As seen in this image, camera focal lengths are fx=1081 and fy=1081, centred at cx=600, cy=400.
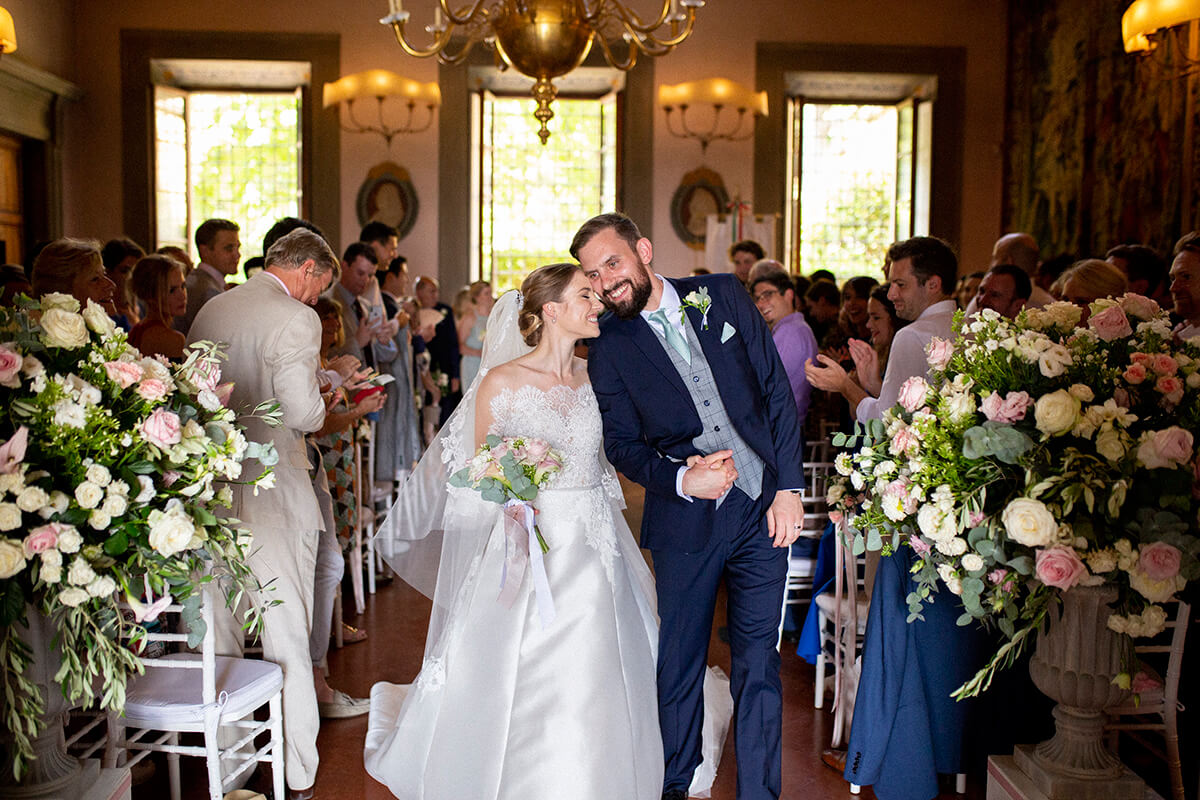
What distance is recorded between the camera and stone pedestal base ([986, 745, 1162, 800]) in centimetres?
247

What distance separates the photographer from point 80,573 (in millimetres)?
2250

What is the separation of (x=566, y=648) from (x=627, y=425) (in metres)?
0.72

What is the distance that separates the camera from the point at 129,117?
34.1 ft

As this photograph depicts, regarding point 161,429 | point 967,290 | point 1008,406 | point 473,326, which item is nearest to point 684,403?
point 1008,406

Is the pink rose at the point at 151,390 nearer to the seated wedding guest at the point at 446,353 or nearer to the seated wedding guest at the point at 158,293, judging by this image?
the seated wedding guest at the point at 158,293

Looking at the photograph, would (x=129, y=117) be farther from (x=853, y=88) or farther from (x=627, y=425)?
(x=627, y=425)

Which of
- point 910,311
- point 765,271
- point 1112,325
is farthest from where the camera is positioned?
point 765,271

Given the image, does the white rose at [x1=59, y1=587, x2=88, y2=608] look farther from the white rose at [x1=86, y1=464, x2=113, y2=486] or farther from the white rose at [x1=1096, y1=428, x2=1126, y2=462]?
the white rose at [x1=1096, y1=428, x2=1126, y2=462]

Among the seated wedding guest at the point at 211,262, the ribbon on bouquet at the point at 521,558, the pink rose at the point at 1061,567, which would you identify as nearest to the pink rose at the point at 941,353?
the pink rose at the point at 1061,567

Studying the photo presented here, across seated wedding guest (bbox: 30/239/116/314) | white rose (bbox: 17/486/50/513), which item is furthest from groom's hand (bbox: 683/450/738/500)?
seated wedding guest (bbox: 30/239/116/314)

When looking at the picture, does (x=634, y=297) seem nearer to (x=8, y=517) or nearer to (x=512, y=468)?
(x=512, y=468)

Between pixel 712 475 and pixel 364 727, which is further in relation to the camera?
Answer: pixel 364 727

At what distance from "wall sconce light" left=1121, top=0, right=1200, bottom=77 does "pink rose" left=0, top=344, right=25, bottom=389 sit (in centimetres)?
622

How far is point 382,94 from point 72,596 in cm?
834
